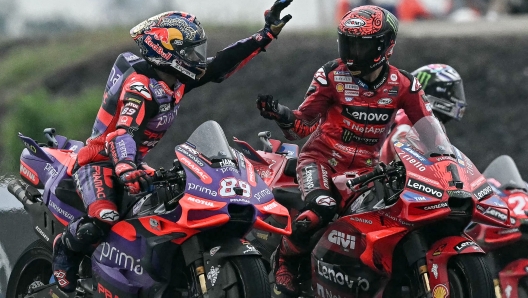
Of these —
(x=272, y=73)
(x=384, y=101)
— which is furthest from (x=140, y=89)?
(x=272, y=73)

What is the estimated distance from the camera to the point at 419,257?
7863 millimetres

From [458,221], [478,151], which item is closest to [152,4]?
[478,151]

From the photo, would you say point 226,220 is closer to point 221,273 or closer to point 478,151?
point 221,273

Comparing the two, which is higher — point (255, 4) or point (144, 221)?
point (144, 221)

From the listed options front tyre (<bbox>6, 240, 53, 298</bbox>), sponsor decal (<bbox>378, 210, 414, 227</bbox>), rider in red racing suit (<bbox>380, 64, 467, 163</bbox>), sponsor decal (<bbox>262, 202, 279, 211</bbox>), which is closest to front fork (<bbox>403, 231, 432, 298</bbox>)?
sponsor decal (<bbox>378, 210, 414, 227</bbox>)

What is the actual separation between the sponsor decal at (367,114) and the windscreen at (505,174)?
1522 mm

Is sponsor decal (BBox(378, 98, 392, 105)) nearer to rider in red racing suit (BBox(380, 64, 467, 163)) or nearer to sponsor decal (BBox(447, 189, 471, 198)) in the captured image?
sponsor decal (BBox(447, 189, 471, 198))

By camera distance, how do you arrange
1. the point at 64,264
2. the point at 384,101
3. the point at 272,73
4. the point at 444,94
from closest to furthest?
1. the point at 64,264
2. the point at 384,101
3. the point at 444,94
4. the point at 272,73

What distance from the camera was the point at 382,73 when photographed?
8836mm

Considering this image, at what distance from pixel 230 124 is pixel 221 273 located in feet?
32.6

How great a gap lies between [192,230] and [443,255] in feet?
5.47

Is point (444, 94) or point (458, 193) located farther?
point (444, 94)

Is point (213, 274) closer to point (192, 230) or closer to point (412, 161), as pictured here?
point (192, 230)

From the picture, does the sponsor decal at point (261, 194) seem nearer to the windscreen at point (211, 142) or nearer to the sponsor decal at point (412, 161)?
the windscreen at point (211, 142)
